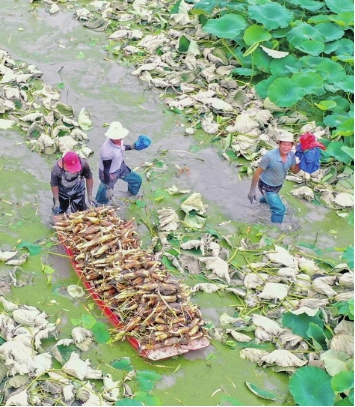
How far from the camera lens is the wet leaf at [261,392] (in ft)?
16.7

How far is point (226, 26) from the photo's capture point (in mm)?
9406

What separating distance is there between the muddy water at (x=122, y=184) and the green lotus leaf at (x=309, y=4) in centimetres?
283

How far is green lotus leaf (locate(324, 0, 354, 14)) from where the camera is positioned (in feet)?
32.0

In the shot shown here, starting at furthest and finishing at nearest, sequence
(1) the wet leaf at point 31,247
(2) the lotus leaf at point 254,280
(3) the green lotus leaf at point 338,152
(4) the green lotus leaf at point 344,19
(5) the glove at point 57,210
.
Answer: (4) the green lotus leaf at point 344,19
(3) the green lotus leaf at point 338,152
(5) the glove at point 57,210
(1) the wet leaf at point 31,247
(2) the lotus leaf at point 254,280

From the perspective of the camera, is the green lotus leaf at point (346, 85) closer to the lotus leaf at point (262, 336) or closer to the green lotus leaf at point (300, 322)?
the green lotus leaf at point (300, 322)

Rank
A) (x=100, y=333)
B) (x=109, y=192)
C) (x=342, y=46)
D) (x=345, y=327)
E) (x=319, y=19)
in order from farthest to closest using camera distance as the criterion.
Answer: (x=319, y=19)
(x=342, y=46)
(x=109, y=192)
(x=345, y=327)
(x=100, y=333)

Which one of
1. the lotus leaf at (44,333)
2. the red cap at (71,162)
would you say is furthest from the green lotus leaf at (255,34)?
the lotus leaf at (44,333)

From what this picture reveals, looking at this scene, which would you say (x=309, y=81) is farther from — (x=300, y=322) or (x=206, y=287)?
(x=300, y=322)

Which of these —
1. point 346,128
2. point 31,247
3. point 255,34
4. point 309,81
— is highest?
point 255,34

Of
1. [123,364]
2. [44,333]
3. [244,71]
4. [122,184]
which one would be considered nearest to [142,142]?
[122,184]

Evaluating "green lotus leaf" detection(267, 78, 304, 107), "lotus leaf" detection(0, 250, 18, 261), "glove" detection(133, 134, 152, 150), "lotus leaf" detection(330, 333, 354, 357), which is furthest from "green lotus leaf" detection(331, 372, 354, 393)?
"green lotus leaf" detection(267, 78, 304, 107)

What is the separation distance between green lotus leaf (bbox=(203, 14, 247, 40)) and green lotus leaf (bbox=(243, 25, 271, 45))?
15cm

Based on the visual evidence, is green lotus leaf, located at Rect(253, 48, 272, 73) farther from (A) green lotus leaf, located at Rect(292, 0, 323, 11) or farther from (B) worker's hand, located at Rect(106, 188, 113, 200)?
(B) worker's hand, located at Rect(106, 188, 113, 200)

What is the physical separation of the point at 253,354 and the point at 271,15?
→ 572 centimetres
